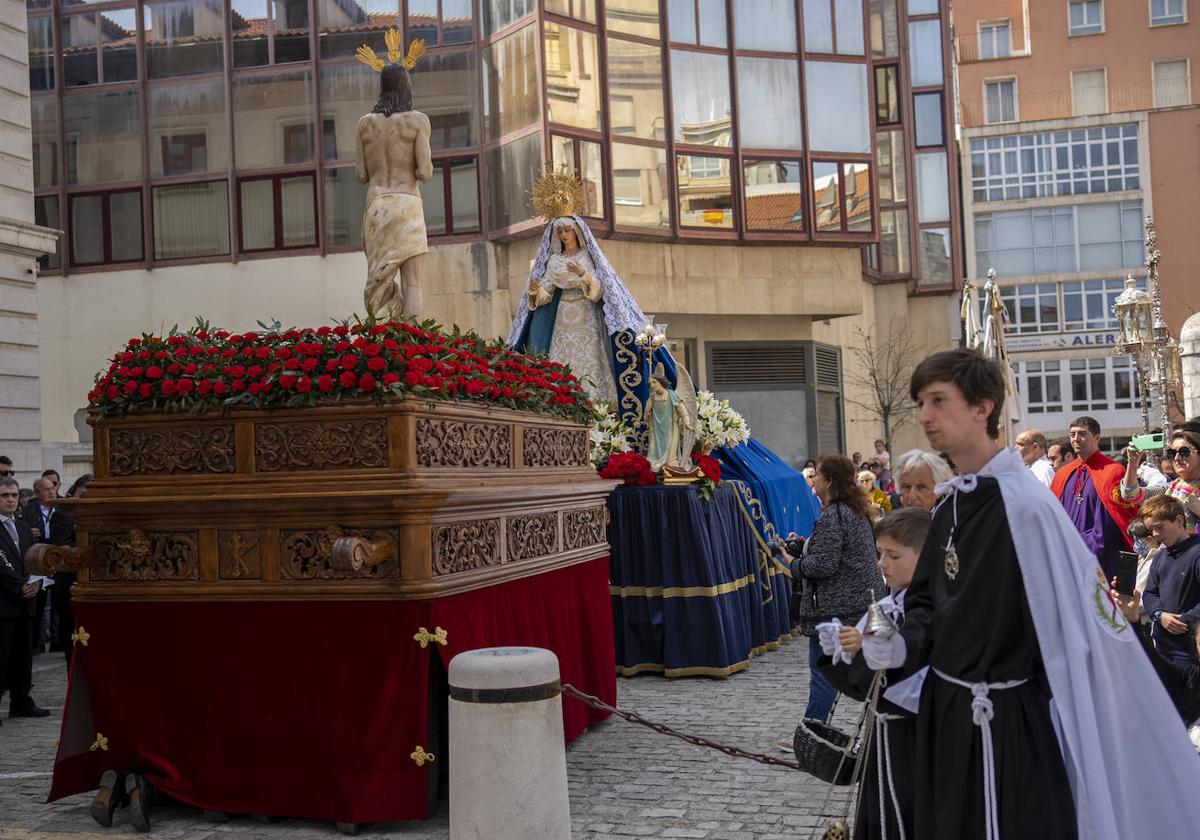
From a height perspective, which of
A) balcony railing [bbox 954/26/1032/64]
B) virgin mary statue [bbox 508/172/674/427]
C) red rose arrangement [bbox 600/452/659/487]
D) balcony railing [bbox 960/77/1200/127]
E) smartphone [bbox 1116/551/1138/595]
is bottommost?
smartphone [bbox 1116/551/1138/595]

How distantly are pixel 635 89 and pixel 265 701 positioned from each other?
21665 mm

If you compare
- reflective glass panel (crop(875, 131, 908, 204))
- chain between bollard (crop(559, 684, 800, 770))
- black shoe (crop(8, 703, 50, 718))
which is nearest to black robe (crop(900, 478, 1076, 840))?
chain between bollard (crop(559, 684, 800, 770))

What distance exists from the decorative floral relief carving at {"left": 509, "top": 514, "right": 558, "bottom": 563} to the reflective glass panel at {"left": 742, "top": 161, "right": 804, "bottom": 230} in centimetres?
2016

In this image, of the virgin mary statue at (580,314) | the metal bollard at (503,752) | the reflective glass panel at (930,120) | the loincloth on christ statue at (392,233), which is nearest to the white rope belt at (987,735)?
the metal bollard at (503,752)

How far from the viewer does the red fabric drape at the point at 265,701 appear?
6359 mm

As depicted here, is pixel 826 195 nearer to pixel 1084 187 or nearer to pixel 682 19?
pixel 682 19

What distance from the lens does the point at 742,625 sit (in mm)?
11414

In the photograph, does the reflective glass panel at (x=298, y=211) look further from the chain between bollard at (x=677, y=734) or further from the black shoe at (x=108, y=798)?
the chain between bollard at (x=677, y=734)

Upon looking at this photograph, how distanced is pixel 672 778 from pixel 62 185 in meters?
24.4

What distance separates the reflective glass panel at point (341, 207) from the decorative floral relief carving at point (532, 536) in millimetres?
19181

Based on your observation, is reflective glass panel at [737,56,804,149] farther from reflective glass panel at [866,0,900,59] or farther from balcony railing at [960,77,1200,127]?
balcony railing at [960,77,1200,127]

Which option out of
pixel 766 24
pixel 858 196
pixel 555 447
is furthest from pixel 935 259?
pixel 555 447

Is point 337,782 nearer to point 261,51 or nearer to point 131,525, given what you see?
point 131,525

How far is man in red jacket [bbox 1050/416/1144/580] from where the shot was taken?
9.77m
